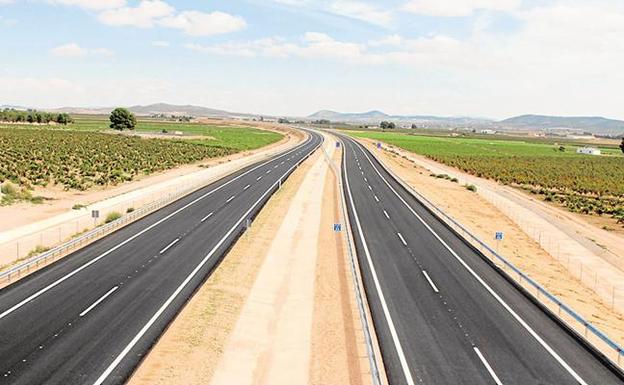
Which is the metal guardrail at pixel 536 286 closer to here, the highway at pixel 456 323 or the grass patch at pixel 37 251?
the highway at pixel 456 323

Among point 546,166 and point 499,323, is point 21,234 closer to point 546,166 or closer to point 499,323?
point 499,323

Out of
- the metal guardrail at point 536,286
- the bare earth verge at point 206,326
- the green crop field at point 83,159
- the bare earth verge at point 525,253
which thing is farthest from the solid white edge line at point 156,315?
the green crop field at point 83,159

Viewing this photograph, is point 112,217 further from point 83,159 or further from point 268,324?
point 83,159

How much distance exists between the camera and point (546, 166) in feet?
405

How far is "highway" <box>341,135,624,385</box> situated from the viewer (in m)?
18.0

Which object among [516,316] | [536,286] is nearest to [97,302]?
[516,316]

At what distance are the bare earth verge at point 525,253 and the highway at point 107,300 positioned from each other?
Result: 19.1 meters

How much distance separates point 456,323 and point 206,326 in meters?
10.5

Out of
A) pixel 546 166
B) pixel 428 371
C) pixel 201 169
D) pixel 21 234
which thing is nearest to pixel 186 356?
pixel 428 371

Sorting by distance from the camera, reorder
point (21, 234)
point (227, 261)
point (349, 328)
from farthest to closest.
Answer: point (21, 234) → point (227, 261) → point (349, 328)

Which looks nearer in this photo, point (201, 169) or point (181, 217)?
point (181, 217)

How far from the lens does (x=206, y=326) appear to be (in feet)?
72.4

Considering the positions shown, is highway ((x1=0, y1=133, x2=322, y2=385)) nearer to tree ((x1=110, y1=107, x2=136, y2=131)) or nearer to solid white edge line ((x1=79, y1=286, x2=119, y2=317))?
solid white edge line ((x1=79, y1=286, x2=119, y2=317))

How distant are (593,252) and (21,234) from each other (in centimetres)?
4382
